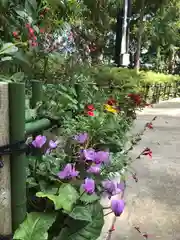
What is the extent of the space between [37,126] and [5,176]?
47 cm

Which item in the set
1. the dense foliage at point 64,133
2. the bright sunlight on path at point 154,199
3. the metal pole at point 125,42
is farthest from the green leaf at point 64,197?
the metal pole at point 125,42

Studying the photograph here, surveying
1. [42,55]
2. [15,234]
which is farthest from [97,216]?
[42,55]

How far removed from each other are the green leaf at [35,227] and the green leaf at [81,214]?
0.30 feet

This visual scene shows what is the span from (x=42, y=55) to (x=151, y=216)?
201 centimetres

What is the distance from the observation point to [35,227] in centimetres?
152

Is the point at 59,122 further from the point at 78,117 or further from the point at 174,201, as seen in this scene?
the point at 174,201

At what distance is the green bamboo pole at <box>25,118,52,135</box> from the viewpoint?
1759 mm

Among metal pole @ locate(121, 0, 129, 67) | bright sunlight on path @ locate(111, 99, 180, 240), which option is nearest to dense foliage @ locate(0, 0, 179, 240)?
bright sunlight on path @ locate(111, 99, 180, 240)

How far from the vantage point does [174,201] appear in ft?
11.1

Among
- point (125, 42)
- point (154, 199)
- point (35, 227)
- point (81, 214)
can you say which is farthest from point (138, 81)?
point (35, 227)

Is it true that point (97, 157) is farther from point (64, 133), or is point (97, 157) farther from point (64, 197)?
point (64, 133)

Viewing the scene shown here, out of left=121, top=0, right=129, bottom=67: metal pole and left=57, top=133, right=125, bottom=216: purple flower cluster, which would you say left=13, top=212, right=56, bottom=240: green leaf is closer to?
left=57, top=133, right=125, bottom=216: purple flower cluster

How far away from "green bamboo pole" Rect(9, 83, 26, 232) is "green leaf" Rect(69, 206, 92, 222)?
0.21 meters

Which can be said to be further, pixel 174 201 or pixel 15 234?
pixel 174 201
